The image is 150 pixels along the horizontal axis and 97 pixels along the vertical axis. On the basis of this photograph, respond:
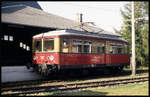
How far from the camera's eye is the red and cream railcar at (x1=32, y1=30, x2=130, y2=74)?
1546cm

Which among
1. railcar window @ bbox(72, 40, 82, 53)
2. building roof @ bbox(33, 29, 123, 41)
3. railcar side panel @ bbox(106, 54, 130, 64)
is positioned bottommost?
railcar side panel @ bbox(106, 54, 130, 64)

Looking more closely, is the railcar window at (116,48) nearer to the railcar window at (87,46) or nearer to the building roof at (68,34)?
the building roof at (68,34)

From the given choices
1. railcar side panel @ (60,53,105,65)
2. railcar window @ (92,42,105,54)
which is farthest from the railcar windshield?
railcar window @ (92,42,105,54)

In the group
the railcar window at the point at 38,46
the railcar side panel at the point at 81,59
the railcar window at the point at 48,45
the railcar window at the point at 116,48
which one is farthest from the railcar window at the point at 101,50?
the railcar window at the point at 38,46

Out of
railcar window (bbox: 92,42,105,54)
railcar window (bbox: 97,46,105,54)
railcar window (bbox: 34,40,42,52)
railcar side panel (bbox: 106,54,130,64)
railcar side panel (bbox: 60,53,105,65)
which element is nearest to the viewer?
railcar side panel (bbox: 60,53,105,65)

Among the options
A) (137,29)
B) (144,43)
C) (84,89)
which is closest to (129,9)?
(137,29)

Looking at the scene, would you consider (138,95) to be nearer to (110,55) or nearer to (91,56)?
(91,56)

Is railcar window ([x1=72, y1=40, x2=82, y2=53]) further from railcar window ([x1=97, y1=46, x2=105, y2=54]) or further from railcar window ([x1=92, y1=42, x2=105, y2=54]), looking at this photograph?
railcar window ([x1=97, y1=46, x2=105, y2=54])

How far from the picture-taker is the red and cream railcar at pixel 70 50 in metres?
15.5

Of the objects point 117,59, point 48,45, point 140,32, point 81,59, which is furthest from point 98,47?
point 140,32

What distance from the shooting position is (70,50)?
52.0ft

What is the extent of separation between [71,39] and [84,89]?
4476mm

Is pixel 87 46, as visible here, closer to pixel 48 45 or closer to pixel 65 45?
pixel 65 45

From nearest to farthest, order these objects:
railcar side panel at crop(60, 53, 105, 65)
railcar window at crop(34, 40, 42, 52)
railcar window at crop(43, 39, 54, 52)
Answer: railcar side panel at crop(60, 53, 105, 65), railcar window at crop(43, 39, 54, 52), railcar window at crop(34, 40, 42, 52)
